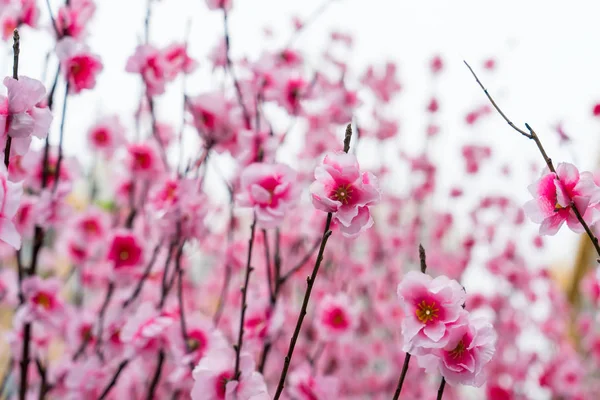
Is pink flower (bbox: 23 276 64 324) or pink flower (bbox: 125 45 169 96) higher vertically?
pink flower (bbox: 125 45 169 96)

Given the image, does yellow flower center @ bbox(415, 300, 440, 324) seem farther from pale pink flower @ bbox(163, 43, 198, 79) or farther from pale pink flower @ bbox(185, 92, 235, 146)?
pale pink flower @ bbox(163, 43, 198, 79)

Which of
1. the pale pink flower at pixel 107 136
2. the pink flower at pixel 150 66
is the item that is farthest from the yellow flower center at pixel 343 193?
the pale pink flower at pixel 107 136

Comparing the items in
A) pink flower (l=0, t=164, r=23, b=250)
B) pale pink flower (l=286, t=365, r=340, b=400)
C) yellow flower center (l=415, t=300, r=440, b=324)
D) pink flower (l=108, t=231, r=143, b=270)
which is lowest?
pale pink flower (l=286, t=365, r=340, b=400)

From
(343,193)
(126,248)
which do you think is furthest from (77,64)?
(343,193)

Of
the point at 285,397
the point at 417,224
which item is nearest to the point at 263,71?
the point at 285,397

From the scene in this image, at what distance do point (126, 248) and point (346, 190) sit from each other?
54cm

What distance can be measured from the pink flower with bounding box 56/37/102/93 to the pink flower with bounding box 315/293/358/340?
56 centimetres

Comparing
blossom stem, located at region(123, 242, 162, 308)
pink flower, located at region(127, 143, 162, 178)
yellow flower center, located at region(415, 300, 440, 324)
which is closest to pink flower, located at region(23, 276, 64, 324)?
blossom stem, located at region(123, 242, 162, 308)

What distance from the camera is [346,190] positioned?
0.48m

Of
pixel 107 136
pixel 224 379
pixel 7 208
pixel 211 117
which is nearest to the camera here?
pixel 7 208

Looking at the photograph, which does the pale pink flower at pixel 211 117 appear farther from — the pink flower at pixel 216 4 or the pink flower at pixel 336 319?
the pink flower at pixel 336 319

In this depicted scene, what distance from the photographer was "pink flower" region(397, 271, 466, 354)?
0.45 meters

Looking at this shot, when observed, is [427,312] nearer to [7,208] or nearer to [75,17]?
[7,208]

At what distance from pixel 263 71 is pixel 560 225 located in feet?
1.82
